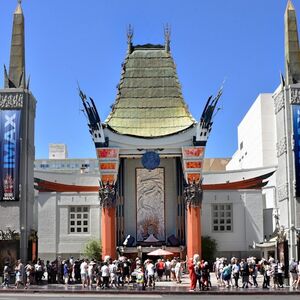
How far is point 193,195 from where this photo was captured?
53812 millimetres

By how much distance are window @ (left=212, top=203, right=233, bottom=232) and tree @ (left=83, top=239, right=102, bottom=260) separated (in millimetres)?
9452

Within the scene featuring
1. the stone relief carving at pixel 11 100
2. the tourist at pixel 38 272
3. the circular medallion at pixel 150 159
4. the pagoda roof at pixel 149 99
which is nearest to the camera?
the tourist at pixel 38 272

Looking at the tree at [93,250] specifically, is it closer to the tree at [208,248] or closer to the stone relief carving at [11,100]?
the tree at [208,248]

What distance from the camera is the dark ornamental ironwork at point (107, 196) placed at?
5416cm

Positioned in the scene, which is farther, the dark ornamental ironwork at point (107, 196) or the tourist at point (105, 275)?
the dark ornamental ironwork at point (107, 196)

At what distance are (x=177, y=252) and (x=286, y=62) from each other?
20.1 meters

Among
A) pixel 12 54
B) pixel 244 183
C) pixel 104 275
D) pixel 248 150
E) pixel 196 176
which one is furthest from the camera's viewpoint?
pixel 248 150

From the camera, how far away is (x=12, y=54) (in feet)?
139

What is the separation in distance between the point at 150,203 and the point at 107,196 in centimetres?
417

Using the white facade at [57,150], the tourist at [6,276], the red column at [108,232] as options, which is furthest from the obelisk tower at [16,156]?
the white facade at [57,150]

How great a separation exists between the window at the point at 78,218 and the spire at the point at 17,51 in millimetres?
18348

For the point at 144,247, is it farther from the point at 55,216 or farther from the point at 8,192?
the point at 8,192

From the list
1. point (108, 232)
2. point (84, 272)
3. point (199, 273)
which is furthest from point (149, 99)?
point (199, 273)

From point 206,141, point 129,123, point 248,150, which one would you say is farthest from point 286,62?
point 248,150
